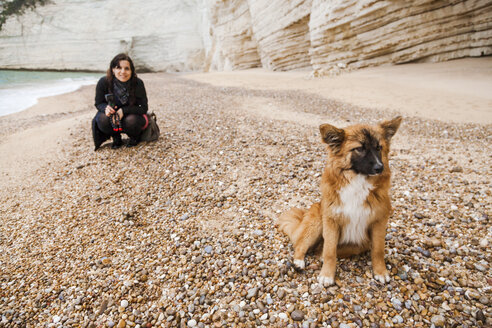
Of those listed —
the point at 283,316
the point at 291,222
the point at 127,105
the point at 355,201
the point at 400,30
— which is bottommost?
the point at 283,316

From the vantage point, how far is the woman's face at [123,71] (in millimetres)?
4246

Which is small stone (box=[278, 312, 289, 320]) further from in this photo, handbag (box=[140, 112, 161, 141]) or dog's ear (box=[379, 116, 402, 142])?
handbag (box=[140, 112, 161, 141])

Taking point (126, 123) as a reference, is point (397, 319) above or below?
below

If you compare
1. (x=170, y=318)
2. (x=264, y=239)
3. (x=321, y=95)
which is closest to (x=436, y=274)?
(x=264, y=239)

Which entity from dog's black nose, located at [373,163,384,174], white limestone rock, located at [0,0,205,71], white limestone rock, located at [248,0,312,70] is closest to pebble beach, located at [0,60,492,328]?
dog's black nose, located at [373,163,384,174]

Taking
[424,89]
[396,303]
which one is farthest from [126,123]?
[424,89]

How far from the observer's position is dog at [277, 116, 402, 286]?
2078 millimetres

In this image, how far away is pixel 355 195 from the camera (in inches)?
82.4

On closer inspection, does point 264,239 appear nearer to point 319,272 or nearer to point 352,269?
point 319,272

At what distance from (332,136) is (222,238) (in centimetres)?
171

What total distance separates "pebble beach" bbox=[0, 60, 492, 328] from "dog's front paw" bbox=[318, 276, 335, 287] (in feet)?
0.19

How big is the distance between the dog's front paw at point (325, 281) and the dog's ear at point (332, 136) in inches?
46.9

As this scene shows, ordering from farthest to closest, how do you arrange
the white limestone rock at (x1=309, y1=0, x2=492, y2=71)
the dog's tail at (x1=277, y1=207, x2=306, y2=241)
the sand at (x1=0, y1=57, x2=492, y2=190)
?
the white limestone rock at (x1=309, y1=0, x2=492, y2=71), the sand at (x1=0, y1=57, x2=492, y2=190), the dog's tail at (x1=277, y1=207, x2=306, y2=241)

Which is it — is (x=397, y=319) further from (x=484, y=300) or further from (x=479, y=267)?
(x=479, y=267)
